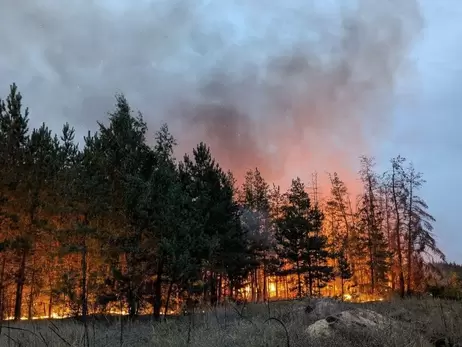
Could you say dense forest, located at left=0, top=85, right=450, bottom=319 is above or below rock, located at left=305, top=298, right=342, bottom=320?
above

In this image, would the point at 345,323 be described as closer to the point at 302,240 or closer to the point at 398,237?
the point at 398,237

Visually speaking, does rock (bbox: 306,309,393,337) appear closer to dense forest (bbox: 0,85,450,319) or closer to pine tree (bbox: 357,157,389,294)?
dense forest (bbox: 0,85,450,319)

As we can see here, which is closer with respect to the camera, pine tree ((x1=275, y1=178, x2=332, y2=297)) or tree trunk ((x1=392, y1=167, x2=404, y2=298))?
tree trunk ((x1=392, y1=167, x2=404, y2=298))

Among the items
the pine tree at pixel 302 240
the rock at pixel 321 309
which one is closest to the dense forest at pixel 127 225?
the pine tree at pixel 302 240

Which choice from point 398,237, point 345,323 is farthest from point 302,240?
point 345,323

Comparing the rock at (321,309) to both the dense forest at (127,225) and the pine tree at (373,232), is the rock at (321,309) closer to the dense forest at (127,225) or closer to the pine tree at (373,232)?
the dense forest at (127,225)

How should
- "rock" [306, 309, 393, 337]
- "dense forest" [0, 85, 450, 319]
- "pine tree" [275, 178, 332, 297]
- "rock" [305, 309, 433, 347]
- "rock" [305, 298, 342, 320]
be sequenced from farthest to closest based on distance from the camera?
"pine tree" [275, 178, 332, 297] → "dense forest" [0, 85, 450, 319] → "rock" [305, 298, 342, 320] → "rock" [306, 309, 393, 337] → "rock" [305, 309, 433, 347]

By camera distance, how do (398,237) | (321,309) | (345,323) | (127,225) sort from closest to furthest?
(345,323), (321,309), (127,225), (398,237)

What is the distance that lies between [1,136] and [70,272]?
959cm

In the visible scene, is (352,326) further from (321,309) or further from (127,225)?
(127,225)

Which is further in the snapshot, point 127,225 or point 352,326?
point 127,225

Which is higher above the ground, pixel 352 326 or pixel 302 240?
pixel 302 240

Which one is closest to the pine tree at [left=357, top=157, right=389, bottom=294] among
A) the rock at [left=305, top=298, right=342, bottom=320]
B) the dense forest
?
the dense forest

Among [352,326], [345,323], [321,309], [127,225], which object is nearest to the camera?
[352,326]
